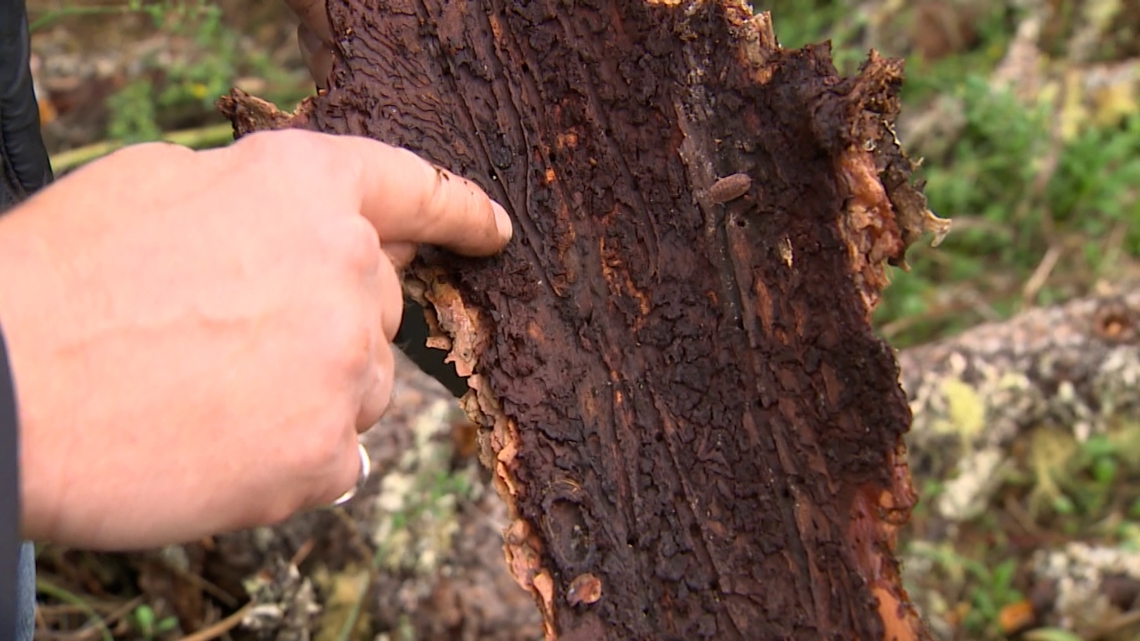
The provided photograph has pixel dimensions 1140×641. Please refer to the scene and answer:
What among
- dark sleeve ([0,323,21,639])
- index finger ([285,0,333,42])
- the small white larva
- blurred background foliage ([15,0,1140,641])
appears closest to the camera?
dark sleeve ([0,323,21,639])

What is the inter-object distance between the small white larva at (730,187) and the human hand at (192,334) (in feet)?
2.09

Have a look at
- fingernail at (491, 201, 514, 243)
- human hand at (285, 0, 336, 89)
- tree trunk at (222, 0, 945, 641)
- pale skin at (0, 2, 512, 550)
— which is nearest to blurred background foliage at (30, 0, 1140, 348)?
human hand at (285, 0, 336, 89)

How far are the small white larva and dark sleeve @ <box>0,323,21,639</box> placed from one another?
1066 millimetres

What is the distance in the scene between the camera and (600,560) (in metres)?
1.33

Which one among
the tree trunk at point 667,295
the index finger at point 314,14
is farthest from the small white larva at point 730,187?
the index finger at point 314,14

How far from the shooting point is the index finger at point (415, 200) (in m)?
1.06

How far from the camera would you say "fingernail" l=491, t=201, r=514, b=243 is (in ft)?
4.24

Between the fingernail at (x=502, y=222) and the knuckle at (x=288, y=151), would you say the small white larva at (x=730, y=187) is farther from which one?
the knuckle at (x=288, y=151)

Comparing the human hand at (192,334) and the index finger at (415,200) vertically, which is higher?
the index finger at (415,200)

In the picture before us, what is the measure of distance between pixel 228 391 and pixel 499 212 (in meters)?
0.54

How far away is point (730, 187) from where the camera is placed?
1.42 metres

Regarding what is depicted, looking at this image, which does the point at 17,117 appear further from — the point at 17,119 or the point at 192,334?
the point at 192,334

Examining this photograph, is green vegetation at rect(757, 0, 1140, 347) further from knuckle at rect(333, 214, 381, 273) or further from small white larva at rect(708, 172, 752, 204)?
knuckle at rect(333, 214, 381, 273)

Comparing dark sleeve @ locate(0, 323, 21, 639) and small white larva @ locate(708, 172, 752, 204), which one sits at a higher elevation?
small white larva @ locate(708, 172, 752, 204)
